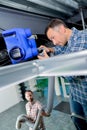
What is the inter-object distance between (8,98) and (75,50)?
193 inches

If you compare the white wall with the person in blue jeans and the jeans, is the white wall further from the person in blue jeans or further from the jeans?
the person in blue jeans

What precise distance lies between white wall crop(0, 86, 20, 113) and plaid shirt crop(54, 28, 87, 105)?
4.06 m

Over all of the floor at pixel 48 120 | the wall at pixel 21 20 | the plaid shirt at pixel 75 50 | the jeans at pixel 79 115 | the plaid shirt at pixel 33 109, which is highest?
the wall at pixel 21 20

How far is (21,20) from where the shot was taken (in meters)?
2.17

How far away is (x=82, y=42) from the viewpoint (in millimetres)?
1248

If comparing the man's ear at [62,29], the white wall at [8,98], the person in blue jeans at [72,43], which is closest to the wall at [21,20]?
the person in blue jeans at [72,43]

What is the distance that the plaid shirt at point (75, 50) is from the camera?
1.25 meters

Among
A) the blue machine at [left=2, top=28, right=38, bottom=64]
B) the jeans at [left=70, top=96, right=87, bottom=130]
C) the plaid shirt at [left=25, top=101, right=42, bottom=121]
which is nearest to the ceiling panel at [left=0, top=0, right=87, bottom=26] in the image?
the blue machine at [left=2, top=28, right=38, bottom=64]

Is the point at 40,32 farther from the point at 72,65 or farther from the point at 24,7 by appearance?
the point at 72,65

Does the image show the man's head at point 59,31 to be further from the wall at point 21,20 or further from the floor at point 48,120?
the floor at point 48,120

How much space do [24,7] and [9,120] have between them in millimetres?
3525

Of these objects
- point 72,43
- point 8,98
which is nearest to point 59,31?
point 72,43

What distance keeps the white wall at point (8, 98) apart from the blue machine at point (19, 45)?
3890mm

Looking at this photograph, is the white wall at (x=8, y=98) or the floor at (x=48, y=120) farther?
the white wall at (x=8, y=98)
